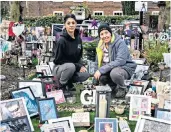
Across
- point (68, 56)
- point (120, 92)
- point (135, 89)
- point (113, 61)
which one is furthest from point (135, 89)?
point (68, 56)

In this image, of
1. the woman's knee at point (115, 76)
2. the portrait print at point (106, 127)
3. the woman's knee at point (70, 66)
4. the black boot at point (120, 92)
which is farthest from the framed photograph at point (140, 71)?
the portrait print at point (106, 127)

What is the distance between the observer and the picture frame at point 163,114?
321cm

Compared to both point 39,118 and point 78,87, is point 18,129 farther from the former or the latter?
point 78,87

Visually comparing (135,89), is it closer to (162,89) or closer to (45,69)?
(162,89)

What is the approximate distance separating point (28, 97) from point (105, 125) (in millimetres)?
1006

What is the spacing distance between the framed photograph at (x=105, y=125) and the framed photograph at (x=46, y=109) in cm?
53

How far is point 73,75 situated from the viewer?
4.43 metres

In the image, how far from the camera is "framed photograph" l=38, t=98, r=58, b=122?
3402 millimetres

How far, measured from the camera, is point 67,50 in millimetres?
4336

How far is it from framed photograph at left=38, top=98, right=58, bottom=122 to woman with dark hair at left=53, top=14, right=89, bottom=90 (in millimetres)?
870

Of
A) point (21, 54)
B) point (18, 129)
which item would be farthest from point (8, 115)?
point (21, 54)

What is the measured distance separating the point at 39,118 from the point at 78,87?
3.57 feet

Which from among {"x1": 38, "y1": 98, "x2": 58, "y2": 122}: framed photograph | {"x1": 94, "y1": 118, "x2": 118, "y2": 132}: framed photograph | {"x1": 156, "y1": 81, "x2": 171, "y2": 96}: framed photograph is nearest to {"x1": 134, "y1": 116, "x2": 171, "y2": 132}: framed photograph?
{"x1": 94, "y1": 118, "x2": 118, "y2": 132}: framed photograph

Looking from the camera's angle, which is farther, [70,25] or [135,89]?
[70,25]
